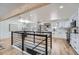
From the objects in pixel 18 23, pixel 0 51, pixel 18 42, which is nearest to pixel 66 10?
pixel 18 23

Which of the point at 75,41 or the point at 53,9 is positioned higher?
the point at 53,9

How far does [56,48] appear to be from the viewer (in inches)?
102

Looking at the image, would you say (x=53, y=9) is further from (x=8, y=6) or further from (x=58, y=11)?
(x=8, y=6)

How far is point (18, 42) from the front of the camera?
267 cm

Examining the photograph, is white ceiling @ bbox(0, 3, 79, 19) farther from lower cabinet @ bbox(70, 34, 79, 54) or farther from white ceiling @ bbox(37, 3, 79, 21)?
lower cabinet @ bbox(70, 34, 79, 54)

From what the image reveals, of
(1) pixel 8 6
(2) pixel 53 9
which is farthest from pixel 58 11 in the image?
(1) pixel 8 6

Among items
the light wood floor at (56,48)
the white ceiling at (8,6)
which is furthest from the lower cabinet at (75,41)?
the white ceiling at (8,6)

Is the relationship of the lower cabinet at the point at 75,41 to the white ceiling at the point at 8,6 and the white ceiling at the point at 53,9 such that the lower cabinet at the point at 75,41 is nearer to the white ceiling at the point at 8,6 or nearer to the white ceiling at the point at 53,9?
the white ceiling at the point at 53,9


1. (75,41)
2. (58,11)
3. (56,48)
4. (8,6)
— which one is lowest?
(56,48)

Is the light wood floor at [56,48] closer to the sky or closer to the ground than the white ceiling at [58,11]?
closer to the ground

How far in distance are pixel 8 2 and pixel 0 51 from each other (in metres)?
1.12

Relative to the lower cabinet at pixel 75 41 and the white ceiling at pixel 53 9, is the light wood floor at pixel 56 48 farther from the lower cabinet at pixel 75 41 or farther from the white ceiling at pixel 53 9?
the white ceiling at pixel 53 9

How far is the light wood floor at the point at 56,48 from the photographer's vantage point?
2.56 m
